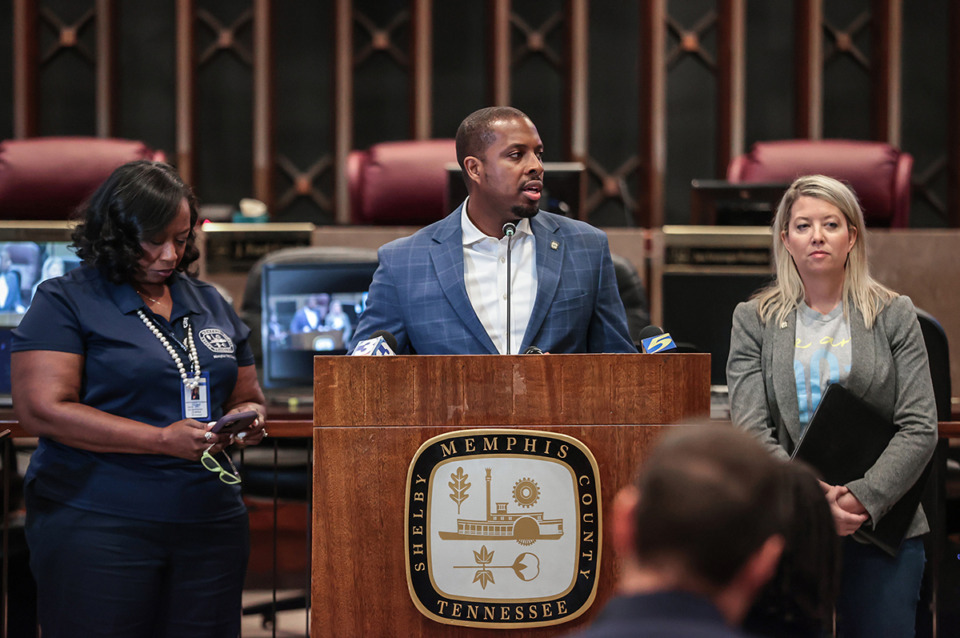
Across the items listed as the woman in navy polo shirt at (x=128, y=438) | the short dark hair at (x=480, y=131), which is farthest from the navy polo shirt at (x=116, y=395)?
the short dark hair at (x=480, y=131)

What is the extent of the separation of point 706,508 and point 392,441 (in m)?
0.92

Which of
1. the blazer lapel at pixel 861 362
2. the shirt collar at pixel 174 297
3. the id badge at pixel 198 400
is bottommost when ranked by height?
the id badge at pixel 198 400

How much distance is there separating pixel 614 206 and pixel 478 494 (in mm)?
4967

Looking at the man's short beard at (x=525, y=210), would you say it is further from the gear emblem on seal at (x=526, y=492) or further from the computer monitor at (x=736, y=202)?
the computer monitor at (x=736, y=202)

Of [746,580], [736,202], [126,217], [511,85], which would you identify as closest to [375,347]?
[126,217]

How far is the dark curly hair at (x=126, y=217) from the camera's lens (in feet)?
6.39

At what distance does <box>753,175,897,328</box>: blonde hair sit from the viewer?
2.00 metres

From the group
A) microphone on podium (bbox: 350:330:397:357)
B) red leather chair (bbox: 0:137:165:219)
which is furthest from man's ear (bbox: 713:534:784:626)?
red leather chair (bbox: 0:137:165:219)

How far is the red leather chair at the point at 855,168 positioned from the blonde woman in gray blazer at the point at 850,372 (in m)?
2.55

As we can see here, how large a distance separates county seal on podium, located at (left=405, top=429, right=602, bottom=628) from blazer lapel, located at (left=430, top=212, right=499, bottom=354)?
40 centimetres

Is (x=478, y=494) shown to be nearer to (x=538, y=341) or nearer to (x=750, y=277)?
(x=538, y=341)

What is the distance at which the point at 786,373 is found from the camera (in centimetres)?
195

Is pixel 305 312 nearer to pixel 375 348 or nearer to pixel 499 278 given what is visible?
pixel 499 278

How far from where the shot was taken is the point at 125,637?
1858mm
